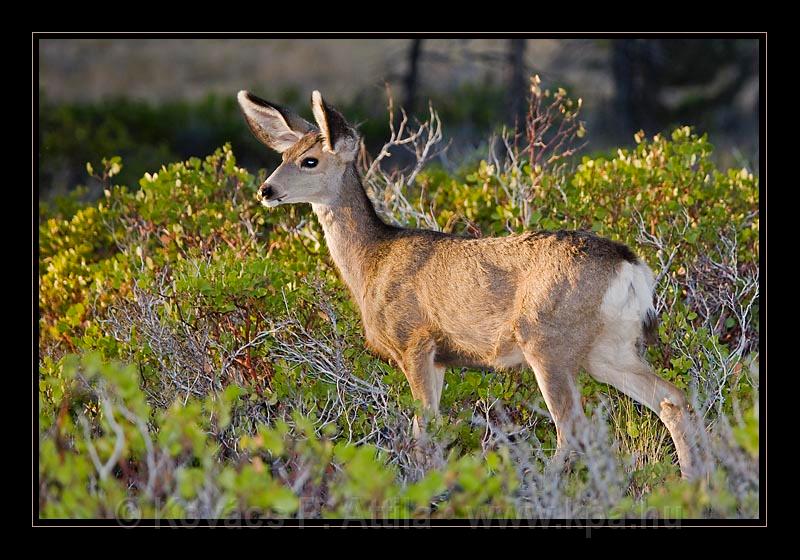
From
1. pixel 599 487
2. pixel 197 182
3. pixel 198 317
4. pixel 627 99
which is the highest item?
pixel 627 99

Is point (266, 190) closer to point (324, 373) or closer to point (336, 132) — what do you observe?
point (336, 132)

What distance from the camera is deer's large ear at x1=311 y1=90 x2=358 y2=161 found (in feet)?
23.7

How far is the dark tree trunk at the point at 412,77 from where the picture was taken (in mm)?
20016

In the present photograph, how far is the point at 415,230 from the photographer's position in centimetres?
757

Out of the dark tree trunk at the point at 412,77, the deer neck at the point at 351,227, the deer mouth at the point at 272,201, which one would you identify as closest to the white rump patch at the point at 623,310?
the deer neck at the point at 351,227

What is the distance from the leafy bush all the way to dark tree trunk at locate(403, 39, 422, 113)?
9564mm

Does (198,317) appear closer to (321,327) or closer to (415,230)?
(321,327)

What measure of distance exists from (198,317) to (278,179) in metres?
1.20

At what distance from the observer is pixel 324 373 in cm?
784

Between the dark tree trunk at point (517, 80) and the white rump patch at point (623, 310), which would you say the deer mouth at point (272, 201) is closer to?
the white rump patch at point (623, 310)

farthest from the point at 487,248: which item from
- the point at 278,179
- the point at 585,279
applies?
the point at 278,179

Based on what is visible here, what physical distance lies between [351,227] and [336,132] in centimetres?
61

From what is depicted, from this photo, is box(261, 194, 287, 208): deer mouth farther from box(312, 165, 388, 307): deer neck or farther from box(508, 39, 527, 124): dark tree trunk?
box(508, 39, 527, 124): dark tree trunk

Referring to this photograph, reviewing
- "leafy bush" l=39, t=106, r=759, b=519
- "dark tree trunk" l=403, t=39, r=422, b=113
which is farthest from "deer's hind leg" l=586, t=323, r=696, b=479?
"dark tree trunk" l=403, t=39, r=422, b=113
